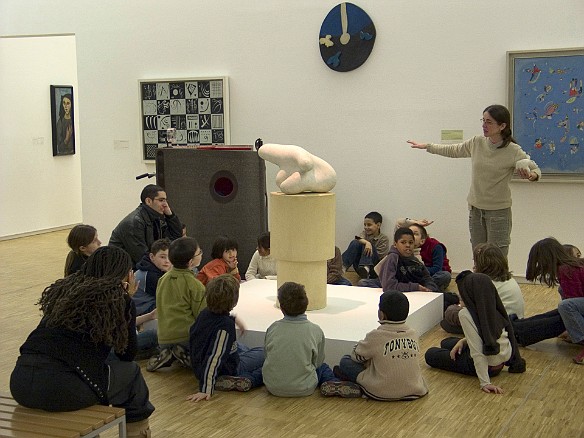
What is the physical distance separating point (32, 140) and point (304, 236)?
7.58m

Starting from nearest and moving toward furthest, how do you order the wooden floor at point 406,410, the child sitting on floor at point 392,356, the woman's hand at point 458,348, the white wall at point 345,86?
the wooden floor at point 406,410 → the child sitting on floor at point 392,356 → the woman's hand at point 458,348 → the white wall at point 345,86

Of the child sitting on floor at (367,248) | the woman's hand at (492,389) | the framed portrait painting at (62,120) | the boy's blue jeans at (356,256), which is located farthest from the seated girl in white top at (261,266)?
the framed portrait painting at (62,120)

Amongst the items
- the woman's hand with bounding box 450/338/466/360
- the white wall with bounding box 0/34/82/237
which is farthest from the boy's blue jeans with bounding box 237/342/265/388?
the white wall with bounding box 0/34/82/237

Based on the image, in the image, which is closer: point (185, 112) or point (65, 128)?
point (185, 112)

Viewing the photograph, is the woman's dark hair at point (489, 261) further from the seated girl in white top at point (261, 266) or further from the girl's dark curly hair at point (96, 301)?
the girl's dark curly hair at point (96, 301)

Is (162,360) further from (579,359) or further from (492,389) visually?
(579,359)

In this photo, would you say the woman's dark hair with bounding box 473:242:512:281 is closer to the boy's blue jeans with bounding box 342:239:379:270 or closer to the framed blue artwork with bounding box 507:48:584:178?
the framed blue artwork with bounding box 507:48:584:178

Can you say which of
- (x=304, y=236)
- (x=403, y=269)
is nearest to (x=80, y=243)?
(x=304, y=236)

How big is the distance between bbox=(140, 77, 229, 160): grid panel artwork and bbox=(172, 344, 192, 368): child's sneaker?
4.74m

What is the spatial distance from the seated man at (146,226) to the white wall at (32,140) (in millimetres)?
5353

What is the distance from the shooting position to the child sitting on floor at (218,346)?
195 inches

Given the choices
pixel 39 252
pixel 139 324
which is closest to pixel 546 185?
pixel 139 324

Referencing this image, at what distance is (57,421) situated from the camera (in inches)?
139

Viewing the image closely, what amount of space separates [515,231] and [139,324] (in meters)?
4.14
